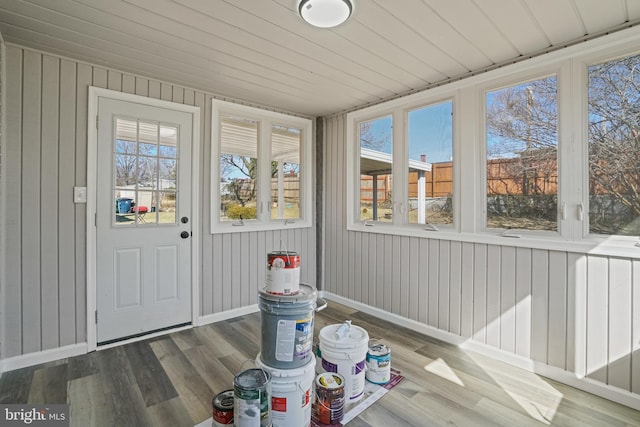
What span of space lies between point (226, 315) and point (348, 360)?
1.91 m

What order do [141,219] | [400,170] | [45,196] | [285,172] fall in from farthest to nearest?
[285,172], [400,170], [141,219], [45,196]

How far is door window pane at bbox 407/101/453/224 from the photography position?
302 cm

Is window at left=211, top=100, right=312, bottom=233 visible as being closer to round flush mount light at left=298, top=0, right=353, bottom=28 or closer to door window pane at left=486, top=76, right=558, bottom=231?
round flush mount light at left=298, top=0, right=353, bottom=28

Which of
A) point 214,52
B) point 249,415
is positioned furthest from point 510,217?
point 214,52

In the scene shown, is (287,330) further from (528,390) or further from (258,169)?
(258,169)

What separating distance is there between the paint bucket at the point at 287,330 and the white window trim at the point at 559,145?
1.76 metres

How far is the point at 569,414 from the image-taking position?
76.2 inches

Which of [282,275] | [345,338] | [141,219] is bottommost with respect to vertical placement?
[345,338]

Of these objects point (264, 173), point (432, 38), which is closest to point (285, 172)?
point (264, 173)

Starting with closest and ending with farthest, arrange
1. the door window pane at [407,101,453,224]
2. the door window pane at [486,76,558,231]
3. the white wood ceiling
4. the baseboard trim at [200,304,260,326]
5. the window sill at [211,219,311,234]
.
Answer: the white wood ceiling < the door window pane at [486,76,558,231] < the door window pane at [407,101,453,224] < the baseboard trim at [200,304,260,326] < the window sill at [211,219,311,234]

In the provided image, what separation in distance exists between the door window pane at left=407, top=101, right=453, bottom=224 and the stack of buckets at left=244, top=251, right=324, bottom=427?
5.83ft

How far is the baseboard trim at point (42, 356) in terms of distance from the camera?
7.70 feet

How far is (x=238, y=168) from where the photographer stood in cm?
361

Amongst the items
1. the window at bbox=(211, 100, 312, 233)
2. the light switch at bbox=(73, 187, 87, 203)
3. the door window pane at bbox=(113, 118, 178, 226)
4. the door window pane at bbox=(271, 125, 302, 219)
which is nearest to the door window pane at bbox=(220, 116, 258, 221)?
the window at bbox=(211, 100, 312, 233)
